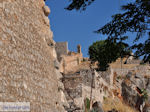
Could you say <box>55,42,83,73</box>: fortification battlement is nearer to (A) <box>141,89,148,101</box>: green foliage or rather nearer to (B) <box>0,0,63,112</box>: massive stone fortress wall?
(A) <box>141,89,148,101</box>: green foliage

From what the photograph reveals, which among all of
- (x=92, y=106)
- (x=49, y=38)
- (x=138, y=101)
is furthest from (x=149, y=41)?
(x=138, y=101)

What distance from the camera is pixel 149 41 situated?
31.7 ft

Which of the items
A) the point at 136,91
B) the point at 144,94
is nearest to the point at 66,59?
the point at 136,91

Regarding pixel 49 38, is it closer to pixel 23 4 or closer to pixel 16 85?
pixel 23 4

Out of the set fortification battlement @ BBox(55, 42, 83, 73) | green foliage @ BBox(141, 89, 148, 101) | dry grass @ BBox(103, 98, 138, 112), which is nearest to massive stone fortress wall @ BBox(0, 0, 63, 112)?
dry grass @ BBox(103, 98, 138, 112)

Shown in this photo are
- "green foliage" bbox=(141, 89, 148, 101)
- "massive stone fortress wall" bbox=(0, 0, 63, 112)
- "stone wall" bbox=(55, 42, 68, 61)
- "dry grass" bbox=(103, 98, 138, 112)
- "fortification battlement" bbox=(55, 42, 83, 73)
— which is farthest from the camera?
"stone wall" bbox=(55, 42, 68, 61)

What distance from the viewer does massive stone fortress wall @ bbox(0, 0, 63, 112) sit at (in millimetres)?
5258

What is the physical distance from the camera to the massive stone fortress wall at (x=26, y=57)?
5.26m

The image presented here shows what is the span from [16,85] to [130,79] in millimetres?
26261

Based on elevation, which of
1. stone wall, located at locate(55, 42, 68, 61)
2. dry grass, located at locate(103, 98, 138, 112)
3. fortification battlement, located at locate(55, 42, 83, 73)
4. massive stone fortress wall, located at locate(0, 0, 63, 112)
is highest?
stone wall, located at locate(55, 42, 68, 61)

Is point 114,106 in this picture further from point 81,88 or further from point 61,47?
point 61,47

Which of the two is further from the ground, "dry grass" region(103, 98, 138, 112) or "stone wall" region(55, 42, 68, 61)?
"stone wall" region(55, 42, 68, 61)

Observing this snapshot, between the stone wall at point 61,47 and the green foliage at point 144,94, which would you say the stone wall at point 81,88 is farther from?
the stone wall at point 61,47

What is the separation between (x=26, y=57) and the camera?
628cm
